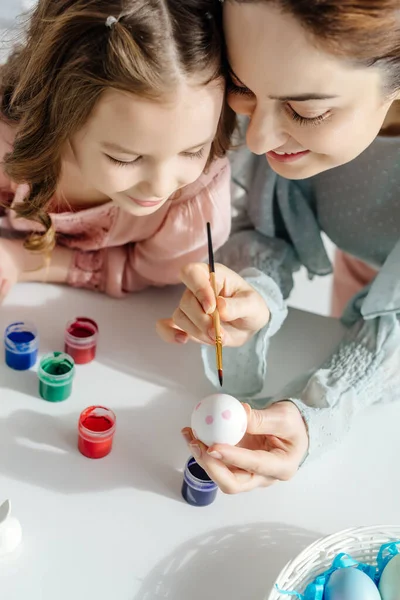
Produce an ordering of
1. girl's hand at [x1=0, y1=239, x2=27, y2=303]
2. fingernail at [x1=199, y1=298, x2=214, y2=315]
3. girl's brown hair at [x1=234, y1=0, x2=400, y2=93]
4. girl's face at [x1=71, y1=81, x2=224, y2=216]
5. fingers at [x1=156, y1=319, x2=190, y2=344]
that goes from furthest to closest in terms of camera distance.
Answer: girl's hand at [x1=0, y1=239, x2=27, y2=303] → fingers at [x1=156, y1=319, x2=190, y2=344] → fingernail at [x1=199, y1=298, x2=214, y2=315] → girl's face at [x1=71, y1=81, x2=224, y2=216] → girl's brown hair at [x1=234, y1=0, x2=400, y2=93]

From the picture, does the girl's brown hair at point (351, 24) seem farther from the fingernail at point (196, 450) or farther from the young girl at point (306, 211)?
the fingernail at point (196, 450)

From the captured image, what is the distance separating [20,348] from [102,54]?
445 millimetres

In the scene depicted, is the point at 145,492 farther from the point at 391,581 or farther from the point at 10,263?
the point at 10,263

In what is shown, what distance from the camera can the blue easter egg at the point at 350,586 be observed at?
0.78 m

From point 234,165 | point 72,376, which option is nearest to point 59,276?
point 72,376

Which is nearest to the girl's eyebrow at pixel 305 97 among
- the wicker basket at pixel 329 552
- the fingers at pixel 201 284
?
the fingers at pixel 201 284

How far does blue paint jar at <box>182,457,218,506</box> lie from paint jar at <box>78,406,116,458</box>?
0.36 ft

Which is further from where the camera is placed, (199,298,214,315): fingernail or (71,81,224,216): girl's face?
(199,298,214,315): fingernail

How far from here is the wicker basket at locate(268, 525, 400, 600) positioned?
0.79 meters

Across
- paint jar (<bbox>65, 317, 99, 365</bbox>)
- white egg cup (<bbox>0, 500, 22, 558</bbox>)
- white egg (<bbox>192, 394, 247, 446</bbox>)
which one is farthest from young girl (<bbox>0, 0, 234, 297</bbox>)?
white egg cup (<bbox>0, 500, 22, 558</bbox>)

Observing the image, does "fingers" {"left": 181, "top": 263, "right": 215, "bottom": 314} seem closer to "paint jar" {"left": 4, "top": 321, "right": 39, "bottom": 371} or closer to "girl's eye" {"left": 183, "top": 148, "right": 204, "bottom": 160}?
"girl's eye" {"left": 183, "top": 148, "right": 204, "bottom": 160}

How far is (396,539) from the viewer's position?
84 cm

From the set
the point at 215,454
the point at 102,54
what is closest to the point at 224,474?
the point at 215,454

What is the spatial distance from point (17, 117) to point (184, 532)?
566 mm
